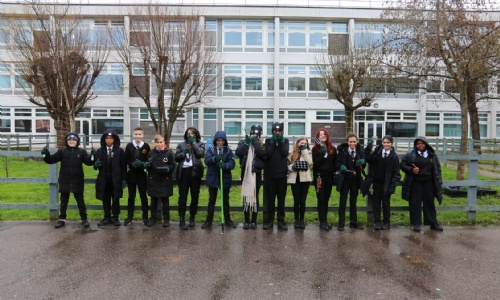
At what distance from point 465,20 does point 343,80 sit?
8.68 m

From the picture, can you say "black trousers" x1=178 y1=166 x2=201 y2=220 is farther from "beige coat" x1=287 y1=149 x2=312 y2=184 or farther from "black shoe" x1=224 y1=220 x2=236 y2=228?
"beige coat" x1=287 y1=149 x2=312 y2=184

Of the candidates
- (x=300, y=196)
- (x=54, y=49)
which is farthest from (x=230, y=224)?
(x=54, y=49)

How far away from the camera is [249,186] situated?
23.8ft

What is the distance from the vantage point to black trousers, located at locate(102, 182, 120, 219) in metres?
7.43

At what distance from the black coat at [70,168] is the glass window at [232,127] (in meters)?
25.8

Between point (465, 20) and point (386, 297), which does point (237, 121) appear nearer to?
point (465, 20)

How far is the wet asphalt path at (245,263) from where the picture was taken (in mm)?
4461

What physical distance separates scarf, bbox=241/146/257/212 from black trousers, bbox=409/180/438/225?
9.42ft

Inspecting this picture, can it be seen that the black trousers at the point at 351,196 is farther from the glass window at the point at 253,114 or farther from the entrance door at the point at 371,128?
the entrance door at the point at 371,128

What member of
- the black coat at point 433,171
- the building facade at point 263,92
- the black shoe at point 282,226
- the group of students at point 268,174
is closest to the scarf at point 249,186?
the group of students at point 268,174

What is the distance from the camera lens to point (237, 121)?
3334cm

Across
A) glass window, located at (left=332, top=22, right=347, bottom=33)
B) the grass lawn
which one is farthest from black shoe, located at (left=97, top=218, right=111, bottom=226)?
glass window, located at (left=332, top=22, right=347, bottom=33)

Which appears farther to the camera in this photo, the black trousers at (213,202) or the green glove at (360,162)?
the black trousers at (213,202)

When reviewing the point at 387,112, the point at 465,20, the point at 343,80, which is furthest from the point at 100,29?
the point at 387,112
